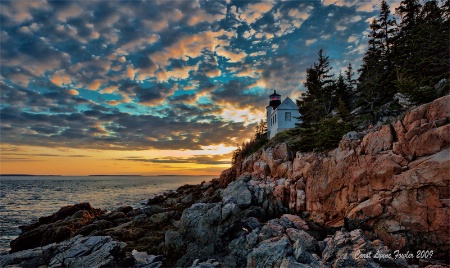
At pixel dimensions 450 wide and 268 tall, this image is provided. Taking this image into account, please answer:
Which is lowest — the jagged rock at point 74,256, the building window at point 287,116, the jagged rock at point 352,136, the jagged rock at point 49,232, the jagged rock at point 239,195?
the jagged rock at point 49,232

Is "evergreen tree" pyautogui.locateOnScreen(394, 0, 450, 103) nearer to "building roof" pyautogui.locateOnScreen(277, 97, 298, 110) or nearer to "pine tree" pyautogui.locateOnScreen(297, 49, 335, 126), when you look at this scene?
"pine tree" pyautogui.locateOnScreen(297, 49, 335, 126)

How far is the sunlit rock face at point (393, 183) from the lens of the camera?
43.9 feet

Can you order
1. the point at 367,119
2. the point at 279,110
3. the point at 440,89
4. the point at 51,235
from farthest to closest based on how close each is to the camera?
the point at 279,110
the point at 367,119
the point at 51,235
the point at 440,89

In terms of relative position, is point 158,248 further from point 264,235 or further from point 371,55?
point 371,55

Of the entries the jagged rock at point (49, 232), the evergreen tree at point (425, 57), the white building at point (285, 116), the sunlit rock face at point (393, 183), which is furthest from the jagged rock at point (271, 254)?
the white building at point (285, 116)

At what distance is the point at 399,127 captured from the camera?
1614 centimetres

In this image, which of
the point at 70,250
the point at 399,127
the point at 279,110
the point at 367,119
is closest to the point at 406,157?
the point at 399,127

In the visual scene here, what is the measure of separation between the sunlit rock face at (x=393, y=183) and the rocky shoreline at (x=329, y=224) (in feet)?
0.19

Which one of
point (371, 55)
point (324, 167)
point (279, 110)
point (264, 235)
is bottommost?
point (264, 235)

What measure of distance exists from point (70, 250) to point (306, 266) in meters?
15.5

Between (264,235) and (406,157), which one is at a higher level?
(406,157)

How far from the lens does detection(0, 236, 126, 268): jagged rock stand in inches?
572

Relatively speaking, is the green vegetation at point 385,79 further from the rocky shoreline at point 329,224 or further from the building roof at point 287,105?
the rocky shoreline at point 329,224

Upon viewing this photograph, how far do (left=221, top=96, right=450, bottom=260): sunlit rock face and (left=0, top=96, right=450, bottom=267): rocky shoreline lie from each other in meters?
0.06
